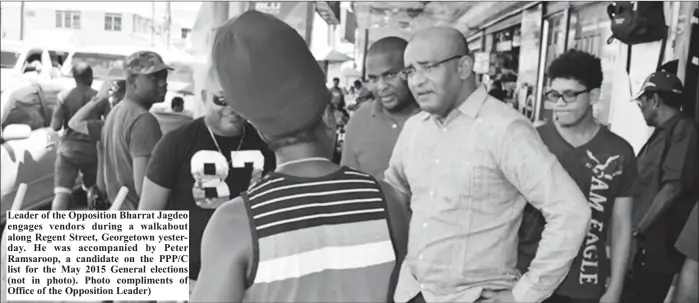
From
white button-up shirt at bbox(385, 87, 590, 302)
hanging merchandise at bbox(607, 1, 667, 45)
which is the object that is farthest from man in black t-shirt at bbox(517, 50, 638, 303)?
hanging merchandise at bbox(607, 1, 667, 45)

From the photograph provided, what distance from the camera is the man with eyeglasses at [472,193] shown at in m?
1.91

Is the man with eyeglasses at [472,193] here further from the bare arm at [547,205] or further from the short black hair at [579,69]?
the short black hair at [579,69]

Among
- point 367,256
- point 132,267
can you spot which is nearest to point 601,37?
point 132,267

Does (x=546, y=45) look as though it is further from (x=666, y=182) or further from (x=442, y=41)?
(x=442, y=41)

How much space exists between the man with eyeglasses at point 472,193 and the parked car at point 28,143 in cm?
391

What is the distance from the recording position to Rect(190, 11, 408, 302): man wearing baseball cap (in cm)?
113

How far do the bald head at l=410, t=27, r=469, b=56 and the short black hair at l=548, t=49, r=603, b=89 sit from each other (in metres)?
0.60

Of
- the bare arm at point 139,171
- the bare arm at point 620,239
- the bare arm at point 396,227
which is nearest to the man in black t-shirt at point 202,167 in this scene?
the bare arm at point 139,171

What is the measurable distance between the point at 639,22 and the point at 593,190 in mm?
2670

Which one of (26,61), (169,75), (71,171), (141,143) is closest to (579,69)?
(141,143)

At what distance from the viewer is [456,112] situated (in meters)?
2.10

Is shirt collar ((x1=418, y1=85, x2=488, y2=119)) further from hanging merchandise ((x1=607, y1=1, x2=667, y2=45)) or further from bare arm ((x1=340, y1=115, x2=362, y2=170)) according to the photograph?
hanging merchandise ((x1=607, y1=1, x2=667, y2=45))

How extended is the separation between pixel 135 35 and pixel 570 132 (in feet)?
45.9

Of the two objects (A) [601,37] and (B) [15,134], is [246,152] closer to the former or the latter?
(B) [15,134]
